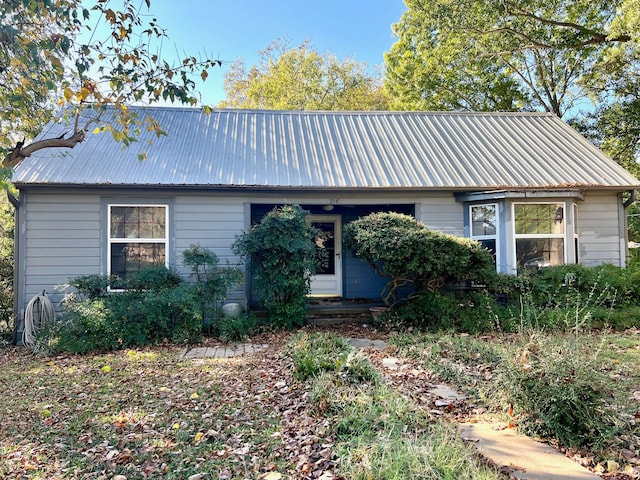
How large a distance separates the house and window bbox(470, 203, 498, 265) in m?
0.02

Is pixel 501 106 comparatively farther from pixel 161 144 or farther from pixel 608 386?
pixel 608 386

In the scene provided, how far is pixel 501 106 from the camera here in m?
Result: 19.1

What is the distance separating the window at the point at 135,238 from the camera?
26.0 ft

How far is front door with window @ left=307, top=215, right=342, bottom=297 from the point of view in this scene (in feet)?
34.5

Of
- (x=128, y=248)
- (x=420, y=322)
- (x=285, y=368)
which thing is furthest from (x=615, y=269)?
(x=128, y=248)

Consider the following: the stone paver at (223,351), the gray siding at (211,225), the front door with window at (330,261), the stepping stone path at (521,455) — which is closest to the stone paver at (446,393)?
the stepping stone path at (521,455)

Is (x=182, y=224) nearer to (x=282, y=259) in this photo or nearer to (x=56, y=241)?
(x=282, y=259)

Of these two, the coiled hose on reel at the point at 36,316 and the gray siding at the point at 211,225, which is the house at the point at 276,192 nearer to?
the gray siding at the point at 211,225

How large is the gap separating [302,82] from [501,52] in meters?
12.7

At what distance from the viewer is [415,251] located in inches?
280

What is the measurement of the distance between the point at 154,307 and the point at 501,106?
1836cm

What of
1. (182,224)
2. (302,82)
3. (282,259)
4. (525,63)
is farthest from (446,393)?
(302,82)

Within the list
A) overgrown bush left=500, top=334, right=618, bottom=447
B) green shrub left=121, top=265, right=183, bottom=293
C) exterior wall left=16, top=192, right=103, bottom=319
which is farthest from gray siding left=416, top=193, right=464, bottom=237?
exterior wall left=16, top=192, right=103, bottom=319

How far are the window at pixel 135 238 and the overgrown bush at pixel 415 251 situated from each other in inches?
151
